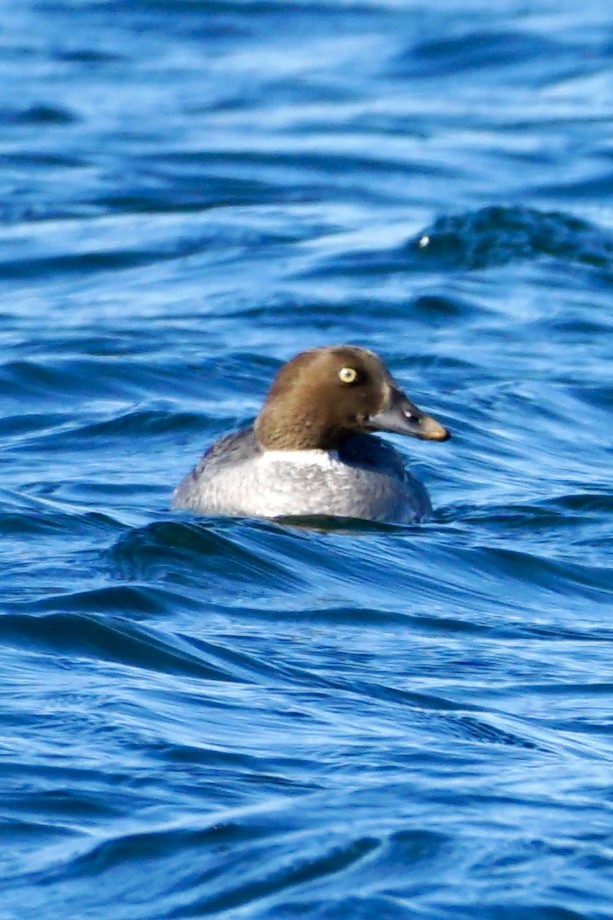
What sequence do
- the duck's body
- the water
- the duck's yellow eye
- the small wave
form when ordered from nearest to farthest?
the water < the duck's yellow eye < the duck's body < the small wave

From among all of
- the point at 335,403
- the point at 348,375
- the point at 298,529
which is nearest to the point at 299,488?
the point at 298,529

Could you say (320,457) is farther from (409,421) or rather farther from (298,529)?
(409,421)

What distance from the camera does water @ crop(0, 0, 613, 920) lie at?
6.51 m

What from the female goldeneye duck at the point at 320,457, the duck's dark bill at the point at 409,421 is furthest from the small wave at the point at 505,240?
the duck's dark bill at the point at 409,421

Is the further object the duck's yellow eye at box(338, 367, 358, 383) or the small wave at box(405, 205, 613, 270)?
the small wave at box(405, 205, 613, 270)

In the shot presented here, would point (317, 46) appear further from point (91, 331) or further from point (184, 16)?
point (91, 331)

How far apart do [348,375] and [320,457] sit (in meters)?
0.55

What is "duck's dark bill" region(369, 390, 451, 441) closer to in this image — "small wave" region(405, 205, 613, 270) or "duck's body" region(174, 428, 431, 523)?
"duck's body" region(174, 428, 431, 523)

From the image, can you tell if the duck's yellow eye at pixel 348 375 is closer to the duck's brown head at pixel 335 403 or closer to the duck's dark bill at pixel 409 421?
the duck's brown head at pixel 335 403

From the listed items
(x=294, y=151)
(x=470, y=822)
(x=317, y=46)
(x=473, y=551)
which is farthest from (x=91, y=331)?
(x=317, y=46)

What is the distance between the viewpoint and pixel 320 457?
35.3 feet

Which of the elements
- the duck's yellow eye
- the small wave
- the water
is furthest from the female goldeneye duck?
the small wave

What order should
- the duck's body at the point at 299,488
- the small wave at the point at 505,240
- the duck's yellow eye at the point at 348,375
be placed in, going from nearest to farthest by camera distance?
the duck's yellow eye at the point at 348,375, the duck's body at the point at 299,488, the small wave at the point at 505,240

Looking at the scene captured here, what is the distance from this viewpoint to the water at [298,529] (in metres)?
6.51
